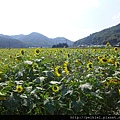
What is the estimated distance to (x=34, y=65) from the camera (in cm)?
422

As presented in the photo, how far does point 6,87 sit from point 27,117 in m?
0.43

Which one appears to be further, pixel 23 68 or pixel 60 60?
pixel 60 60

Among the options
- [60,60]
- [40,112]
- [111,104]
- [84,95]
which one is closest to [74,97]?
[84,95]

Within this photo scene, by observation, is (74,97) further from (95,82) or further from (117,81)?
(117,81)

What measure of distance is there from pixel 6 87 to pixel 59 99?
25.2 inches

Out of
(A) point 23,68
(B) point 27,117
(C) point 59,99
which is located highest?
(A) point 23,68

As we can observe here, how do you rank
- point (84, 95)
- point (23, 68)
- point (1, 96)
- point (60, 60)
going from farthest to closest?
point (60, 60), point (23, 68), point (84, 95), point (1, 96)

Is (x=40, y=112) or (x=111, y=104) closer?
(x=40, y=112)

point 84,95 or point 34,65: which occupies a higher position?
point 34,65

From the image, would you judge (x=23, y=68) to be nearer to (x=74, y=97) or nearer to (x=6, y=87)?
(x=6, y=87)

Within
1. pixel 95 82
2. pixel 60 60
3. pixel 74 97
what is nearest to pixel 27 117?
pixel 74 97

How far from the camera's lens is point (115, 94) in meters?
3.64

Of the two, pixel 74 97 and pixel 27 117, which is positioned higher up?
pixel 74 97

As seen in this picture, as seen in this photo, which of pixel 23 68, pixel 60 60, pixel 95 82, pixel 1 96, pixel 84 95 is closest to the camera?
pixel 1 96
